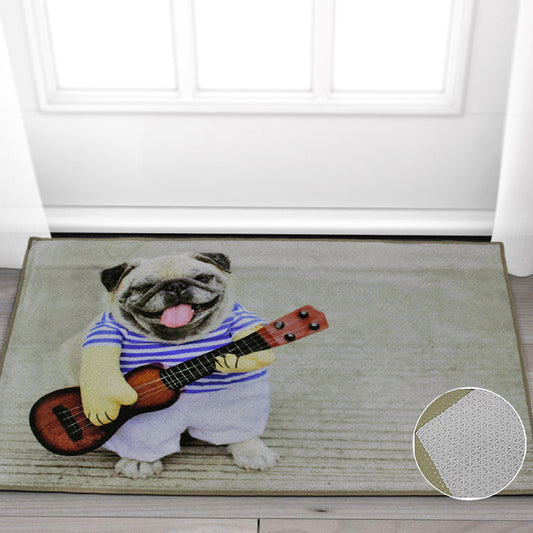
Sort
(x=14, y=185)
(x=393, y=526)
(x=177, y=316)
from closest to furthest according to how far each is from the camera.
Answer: (x=393, y=526)
(x=177, y=316)
(x=14, y=185)

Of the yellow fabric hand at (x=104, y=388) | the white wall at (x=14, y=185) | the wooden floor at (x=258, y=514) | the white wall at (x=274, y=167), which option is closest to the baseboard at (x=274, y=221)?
the white wall at (x=274, y=167)

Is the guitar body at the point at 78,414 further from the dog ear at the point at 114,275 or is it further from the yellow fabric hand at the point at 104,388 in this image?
the dog ear at the point at 114,275

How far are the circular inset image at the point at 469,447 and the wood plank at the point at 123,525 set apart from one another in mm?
352

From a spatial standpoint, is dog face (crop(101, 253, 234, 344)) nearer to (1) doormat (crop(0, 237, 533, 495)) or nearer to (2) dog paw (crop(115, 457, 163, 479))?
(1) doormat (crop(0, 237, 533, 495))

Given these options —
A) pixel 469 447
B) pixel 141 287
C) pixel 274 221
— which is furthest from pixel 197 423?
pixel 274 221

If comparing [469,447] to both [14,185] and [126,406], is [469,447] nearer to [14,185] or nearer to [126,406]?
[126,406]

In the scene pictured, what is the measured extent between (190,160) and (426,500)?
3.18 feet

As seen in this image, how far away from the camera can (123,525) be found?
3.82 ft

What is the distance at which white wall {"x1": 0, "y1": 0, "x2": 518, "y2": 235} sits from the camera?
160 cm

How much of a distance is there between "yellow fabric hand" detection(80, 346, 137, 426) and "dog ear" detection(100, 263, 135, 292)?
0.63ft

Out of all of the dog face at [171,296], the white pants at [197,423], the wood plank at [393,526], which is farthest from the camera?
the dog face at [171,296]

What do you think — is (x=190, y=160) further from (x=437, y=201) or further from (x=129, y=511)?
(x=129, y=511)

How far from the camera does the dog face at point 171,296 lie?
1.38m

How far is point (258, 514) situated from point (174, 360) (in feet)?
1.13
